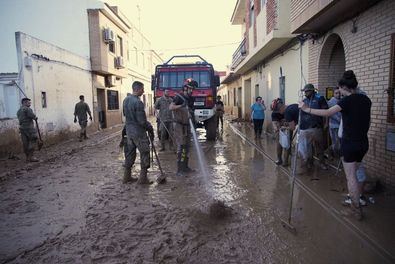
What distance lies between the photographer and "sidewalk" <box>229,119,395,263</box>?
3502mm

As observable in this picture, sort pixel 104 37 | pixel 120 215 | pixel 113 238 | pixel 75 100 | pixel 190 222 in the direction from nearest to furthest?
pixel 113 238 < pixel 190 222 < pixel 120 215 < pixel 75 100 < pixel 104 37

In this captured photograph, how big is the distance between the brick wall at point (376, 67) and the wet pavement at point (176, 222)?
103 centimetres

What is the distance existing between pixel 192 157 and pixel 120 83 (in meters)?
15.5

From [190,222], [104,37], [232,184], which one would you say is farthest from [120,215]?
[104,37]

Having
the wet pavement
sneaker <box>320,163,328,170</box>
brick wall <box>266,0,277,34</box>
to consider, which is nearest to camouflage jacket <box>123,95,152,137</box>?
the wet pavement

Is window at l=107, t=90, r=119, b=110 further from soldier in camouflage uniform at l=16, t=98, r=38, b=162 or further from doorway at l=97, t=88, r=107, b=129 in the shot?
soldier in camouflage uniform at l=16, t=98, r=38, b=162

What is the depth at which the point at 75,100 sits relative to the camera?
1523cm

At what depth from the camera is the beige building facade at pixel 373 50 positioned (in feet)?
17.2

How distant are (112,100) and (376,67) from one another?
17.9 m

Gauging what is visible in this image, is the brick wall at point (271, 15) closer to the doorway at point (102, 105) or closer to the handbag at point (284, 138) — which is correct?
the handbag at point (284, 138)

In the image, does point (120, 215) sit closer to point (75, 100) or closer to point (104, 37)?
point (75, 100)

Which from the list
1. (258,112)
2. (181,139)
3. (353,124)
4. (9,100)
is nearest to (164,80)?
(258,112)

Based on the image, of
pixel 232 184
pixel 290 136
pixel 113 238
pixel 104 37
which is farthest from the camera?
pixel 104 37

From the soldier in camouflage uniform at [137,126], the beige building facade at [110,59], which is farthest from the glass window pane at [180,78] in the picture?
the beige building facade at [110,59]
